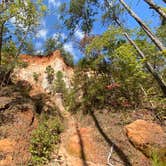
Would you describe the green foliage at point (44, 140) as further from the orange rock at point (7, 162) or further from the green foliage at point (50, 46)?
the green foliage at point (50, 46)

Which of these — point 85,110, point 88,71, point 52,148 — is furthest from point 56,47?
point 52,148

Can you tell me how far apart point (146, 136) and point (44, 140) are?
5.04 m

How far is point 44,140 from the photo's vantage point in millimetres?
16828

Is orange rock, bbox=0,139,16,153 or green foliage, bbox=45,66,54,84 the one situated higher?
green foliage, bbox=45,66,54,84

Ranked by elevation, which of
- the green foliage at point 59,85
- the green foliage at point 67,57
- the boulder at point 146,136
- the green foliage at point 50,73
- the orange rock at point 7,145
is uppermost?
the green foliage at point 67,57

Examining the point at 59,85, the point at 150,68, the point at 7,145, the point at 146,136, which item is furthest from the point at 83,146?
the point at 59,85

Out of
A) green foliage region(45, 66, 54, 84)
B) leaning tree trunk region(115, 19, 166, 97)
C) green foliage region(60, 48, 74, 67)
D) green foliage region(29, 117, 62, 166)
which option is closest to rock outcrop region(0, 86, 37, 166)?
green foliage region(29, 117, 62, 166)

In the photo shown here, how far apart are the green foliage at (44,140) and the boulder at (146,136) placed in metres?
3.90

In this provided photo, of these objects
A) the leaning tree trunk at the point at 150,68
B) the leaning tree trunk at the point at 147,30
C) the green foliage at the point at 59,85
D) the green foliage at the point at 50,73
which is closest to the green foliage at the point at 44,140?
the leaning tree trunk at the point at 150,68

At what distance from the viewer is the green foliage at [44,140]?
15.6 m

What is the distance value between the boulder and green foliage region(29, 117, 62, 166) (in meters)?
3.90

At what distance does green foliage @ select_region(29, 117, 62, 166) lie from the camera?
15630mm

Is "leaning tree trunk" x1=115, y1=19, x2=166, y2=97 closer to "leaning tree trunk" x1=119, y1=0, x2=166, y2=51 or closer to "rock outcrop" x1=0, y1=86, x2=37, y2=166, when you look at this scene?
"leaning tree trunk" x1=119, y1=0, x2=166, y2=51

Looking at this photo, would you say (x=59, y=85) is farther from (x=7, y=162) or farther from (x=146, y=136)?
(x=7, y=162)
